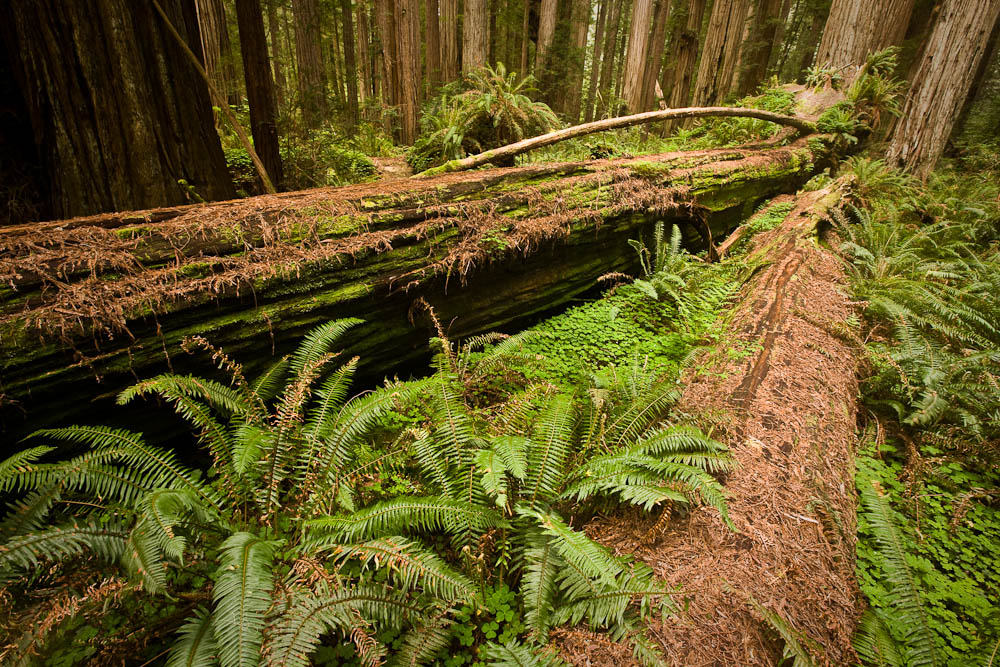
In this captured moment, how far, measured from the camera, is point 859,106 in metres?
7.74

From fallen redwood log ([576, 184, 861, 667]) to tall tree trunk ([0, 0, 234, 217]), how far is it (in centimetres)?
Answer: 466

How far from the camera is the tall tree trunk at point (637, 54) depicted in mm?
8602

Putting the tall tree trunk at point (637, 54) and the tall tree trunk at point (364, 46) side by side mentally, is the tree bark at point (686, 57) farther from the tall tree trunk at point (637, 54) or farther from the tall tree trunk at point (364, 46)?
the tall tree trunk at point (364, 46)

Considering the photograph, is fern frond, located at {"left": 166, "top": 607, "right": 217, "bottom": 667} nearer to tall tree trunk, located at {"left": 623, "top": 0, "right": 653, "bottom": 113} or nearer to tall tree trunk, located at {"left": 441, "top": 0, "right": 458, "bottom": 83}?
tall tree trunk, located at {"left": 623, "top": 0, "right": 653, "bottom": 113}

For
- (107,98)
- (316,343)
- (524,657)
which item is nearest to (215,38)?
(107,98)

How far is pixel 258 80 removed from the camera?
16.3 feet

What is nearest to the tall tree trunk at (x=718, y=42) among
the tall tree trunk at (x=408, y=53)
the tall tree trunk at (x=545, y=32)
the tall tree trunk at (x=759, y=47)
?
the tall tree trunk at (x=759, y=47)

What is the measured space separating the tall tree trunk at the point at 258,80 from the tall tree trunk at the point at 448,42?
5794 millimetres

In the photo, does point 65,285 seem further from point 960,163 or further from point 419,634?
point 960,163

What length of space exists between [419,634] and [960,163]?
15.7 metres

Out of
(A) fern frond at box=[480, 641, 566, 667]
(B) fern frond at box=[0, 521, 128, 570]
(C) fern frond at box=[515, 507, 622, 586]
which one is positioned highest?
(B) fern frond at box=[0, 521, 128, 570]

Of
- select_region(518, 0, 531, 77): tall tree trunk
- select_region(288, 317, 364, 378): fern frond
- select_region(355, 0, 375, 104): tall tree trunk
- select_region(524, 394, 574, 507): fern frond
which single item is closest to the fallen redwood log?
select_region(524, 394, 574, 507): fern frond

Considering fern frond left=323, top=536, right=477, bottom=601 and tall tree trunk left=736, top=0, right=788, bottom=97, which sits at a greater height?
tall tree trunk left=736, top=0, right=788, bottom=97

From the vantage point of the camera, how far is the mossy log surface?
1954 mm
